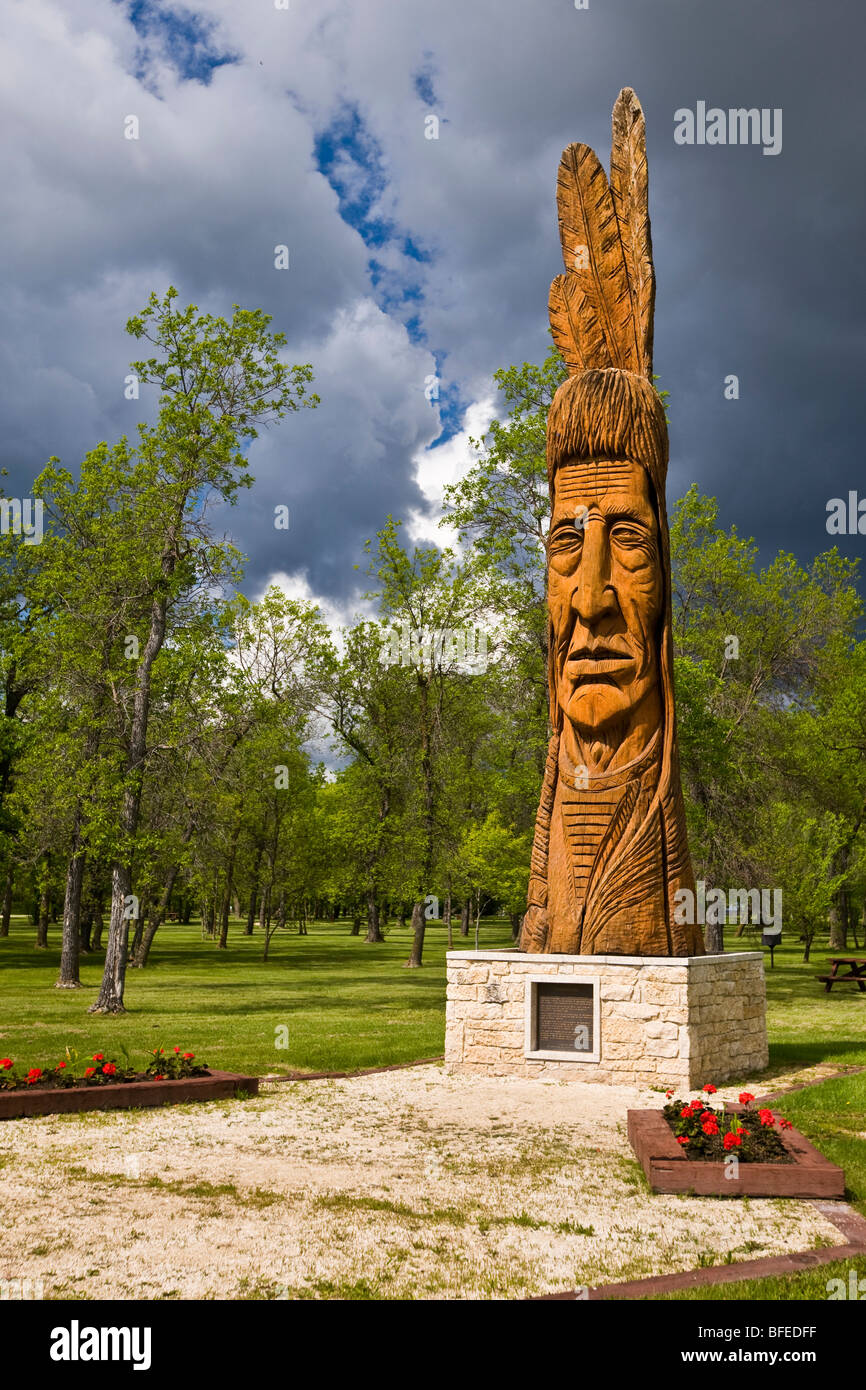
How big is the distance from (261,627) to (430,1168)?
84.7 feet

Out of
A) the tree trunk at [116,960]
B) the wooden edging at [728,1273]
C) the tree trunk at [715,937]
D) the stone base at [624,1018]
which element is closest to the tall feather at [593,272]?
the stone base at [624,1018]

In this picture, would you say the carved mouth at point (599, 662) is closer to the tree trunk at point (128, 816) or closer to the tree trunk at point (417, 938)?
the tree trunk at point (128, 816)

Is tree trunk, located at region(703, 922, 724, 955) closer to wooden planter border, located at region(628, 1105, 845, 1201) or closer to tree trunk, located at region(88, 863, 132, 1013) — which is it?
tree trunk, located at region(88, 863, 132, 1013)

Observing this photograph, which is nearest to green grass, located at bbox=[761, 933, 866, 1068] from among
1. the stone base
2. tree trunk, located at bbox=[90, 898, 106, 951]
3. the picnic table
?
the picnic table

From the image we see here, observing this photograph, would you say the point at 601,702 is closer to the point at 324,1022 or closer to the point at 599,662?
the point at 599,662

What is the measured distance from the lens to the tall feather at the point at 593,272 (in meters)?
13.2

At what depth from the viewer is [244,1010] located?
60.4ft

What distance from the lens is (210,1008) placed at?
18.7 metres

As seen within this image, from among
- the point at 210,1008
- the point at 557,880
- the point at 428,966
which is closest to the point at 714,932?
the point at 428,966

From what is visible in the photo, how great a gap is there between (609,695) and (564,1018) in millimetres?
3556

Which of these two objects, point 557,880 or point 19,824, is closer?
point 557,880

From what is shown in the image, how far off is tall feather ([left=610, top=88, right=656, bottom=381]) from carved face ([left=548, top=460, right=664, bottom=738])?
6.18ft

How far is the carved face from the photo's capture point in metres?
11.9
